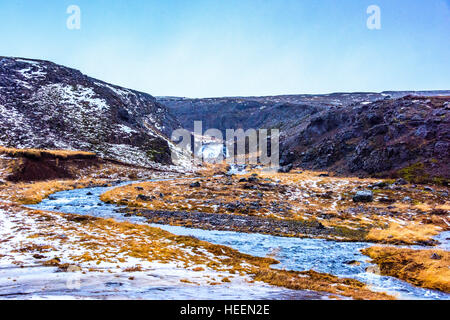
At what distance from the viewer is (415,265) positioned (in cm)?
1647

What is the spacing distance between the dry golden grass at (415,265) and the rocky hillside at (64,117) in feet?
229

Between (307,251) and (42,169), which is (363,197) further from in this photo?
(42,169)

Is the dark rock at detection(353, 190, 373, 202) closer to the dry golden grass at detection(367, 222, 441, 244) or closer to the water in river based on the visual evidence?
the dry golden grass at detection(367, 222, 441, 244)

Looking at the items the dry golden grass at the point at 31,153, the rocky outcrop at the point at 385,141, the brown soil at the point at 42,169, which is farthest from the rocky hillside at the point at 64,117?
the rocky outcrop at the point at 385,141

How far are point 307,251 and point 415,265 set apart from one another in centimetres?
693

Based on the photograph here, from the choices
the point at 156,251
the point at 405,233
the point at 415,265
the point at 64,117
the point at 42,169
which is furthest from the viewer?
the point at 64,117

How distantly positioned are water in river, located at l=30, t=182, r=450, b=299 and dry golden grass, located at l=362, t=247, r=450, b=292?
726 mm

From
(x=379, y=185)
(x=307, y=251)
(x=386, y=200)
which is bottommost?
(x=307, y=251)

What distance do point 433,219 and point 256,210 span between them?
19.9m

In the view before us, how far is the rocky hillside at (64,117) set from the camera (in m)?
72.4

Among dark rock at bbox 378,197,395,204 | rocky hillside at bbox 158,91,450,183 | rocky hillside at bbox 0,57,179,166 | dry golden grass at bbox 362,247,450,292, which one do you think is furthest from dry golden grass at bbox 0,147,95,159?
dark rock at bbox 378,197,395,204

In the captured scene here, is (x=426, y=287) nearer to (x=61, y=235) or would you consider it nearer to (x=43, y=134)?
(x=61, y=235)

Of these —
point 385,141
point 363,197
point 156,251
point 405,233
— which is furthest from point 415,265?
point 385,141

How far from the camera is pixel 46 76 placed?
9962cm
